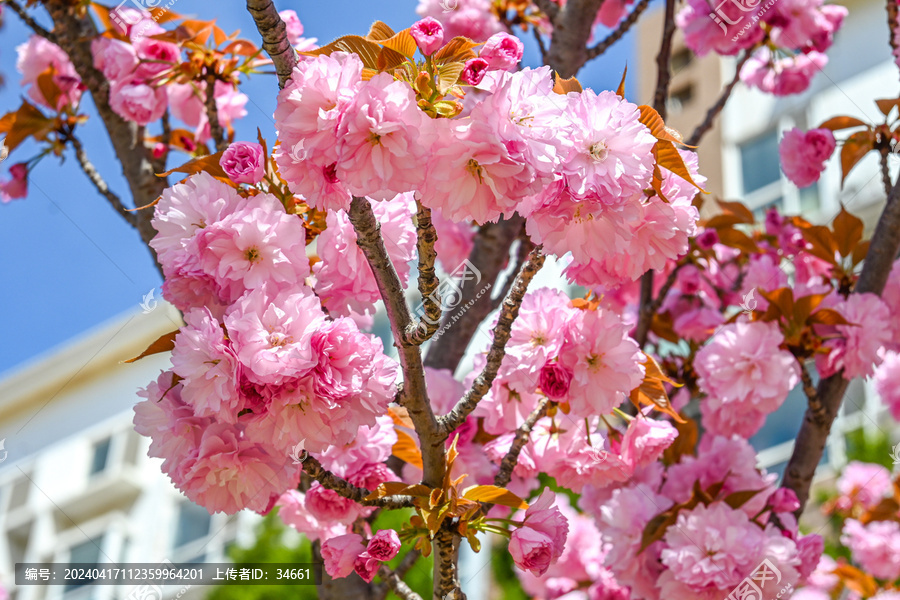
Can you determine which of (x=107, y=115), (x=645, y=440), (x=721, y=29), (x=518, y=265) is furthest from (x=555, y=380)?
(x=721, y=29)

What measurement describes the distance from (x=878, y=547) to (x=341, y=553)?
167 inches

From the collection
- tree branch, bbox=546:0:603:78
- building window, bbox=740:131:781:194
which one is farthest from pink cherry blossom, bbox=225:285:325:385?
building window, bbox=740:131:781:194

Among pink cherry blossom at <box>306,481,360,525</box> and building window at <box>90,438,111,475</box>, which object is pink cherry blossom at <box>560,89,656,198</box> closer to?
pink cherry blossom at <box>306,481,360,525</box>

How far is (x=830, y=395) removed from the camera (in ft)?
8.46

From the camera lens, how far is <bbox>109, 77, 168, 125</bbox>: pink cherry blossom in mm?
2506

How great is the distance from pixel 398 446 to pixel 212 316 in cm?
63

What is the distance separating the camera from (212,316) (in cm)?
146

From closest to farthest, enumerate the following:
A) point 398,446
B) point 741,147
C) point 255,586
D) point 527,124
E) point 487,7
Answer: point 527,124
point 398,446
point 487,7
point 255,586
point 741,147

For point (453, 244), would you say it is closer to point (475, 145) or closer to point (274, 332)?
point (274, 332)

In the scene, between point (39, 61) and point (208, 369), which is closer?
point (208, 369)

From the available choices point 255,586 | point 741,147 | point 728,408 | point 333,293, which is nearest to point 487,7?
point 728,408

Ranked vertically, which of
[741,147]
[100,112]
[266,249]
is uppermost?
[741,147]

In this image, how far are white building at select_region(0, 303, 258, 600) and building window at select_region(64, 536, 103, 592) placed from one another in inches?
1.0

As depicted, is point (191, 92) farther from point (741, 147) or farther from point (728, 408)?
point (741, 147)
